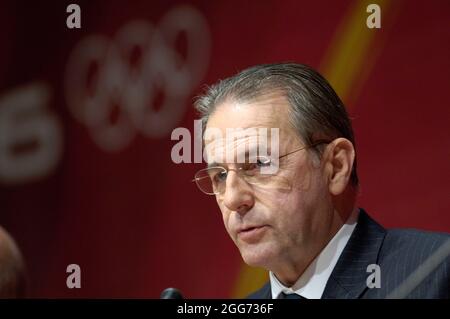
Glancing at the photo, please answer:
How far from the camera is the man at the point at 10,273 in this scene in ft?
5.73

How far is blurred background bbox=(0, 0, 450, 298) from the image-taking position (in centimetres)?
290

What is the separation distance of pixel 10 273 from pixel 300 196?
839mm

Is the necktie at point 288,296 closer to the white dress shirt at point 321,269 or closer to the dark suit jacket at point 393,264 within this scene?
the white dress shirt at point 321,269

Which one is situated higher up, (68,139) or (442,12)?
(442,12)

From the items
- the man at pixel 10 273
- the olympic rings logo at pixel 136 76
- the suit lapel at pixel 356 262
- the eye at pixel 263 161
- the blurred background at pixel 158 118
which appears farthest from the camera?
the olympic rings logo at pixel 136 76

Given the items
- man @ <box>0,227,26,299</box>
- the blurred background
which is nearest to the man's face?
man @ <box>0,227,26,299</box>

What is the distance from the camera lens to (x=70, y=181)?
3.92m

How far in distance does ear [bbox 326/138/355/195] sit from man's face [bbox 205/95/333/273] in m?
0.03

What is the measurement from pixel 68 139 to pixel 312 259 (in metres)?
1.97

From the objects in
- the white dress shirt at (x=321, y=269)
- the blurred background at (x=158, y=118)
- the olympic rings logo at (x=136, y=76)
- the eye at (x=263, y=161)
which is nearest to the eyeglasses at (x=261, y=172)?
the eye at (x=263, y=161)

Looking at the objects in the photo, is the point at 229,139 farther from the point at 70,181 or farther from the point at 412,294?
the point at 70,181

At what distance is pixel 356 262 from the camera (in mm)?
2162
